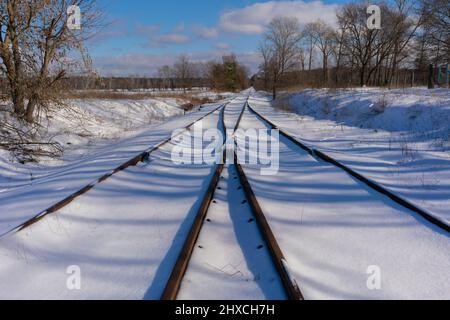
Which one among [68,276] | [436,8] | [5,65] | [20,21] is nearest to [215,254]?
[68,276]

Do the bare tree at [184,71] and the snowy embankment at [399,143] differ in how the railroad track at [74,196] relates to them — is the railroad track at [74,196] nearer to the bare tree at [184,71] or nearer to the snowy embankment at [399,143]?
the snowy embankment at [399,143]

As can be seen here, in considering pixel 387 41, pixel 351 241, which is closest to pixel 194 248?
pixel 351 241

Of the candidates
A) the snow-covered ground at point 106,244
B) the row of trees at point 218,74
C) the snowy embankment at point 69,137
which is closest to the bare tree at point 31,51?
the snowy embankment at point 69,137

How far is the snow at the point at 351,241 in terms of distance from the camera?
223cm

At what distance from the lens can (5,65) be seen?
27.8 feet

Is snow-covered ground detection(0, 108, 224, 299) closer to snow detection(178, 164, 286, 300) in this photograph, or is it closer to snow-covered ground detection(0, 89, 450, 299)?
snow-covered ground detection(0, 89, 450, 299)

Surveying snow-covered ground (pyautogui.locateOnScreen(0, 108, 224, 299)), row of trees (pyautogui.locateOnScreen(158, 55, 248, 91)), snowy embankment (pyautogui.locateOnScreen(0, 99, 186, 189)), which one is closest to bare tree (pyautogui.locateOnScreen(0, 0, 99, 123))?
snowy embankment (pyautogui.locateOnScreen(0, 99, 186, 189))

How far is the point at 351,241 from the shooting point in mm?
2883

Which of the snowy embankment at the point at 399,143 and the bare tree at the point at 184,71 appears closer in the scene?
the snowy embankment at the point at 399,143

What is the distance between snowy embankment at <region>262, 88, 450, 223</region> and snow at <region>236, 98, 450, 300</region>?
0.53 m

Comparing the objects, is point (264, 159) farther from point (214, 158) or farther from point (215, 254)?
point (215, 254)

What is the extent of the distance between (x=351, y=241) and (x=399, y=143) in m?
5.55

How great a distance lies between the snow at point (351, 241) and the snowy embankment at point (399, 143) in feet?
1.73

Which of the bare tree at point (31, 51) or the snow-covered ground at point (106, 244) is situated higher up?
the bare tree at point (31, 51)
